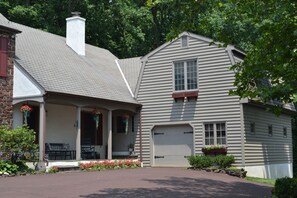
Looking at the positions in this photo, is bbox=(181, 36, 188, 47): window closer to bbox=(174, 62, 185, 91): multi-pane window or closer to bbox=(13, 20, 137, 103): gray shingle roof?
bbox=(174, 62, 185, 91): multi-pane window

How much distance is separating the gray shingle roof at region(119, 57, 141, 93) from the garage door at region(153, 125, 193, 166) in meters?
3.22

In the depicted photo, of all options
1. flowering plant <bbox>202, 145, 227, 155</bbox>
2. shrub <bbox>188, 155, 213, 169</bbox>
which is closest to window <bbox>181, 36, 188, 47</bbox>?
flowering plant <bbox>202, 145, 227, 155</bbox>

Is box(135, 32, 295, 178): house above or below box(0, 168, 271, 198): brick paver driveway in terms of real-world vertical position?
above

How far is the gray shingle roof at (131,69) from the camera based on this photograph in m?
23.9

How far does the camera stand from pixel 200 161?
18.5 metres

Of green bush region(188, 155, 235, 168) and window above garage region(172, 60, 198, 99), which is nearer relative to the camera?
green bush region(188, 155, 235, 168)

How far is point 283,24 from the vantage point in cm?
855

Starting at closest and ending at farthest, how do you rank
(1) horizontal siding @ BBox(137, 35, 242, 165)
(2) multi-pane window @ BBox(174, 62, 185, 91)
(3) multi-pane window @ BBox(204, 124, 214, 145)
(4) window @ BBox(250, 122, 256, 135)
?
1. (1) horizontal siding @ BBox(137, 35, 242, 165)
2. (3) multi-pane window @ BBox(204, 124, 214, 145)
3. (4) window @ BBox(250, 122, 256, 135)
4. (2) multi-pane window @ BBox(174, 62, 185, 91)

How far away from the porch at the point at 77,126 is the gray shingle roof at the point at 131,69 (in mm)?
2152

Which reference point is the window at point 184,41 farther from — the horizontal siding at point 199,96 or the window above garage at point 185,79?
the window above garage at point 185,79

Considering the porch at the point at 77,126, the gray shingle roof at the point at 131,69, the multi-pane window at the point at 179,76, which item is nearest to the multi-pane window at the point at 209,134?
the multi-pane window at the point at 179,76

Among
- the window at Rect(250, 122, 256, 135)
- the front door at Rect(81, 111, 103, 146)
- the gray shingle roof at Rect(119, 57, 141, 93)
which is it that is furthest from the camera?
the gray shingle roof at Rect(119, 57, 141, 93)

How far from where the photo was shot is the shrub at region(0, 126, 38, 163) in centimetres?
1574

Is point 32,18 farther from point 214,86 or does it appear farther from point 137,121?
point 214,86
